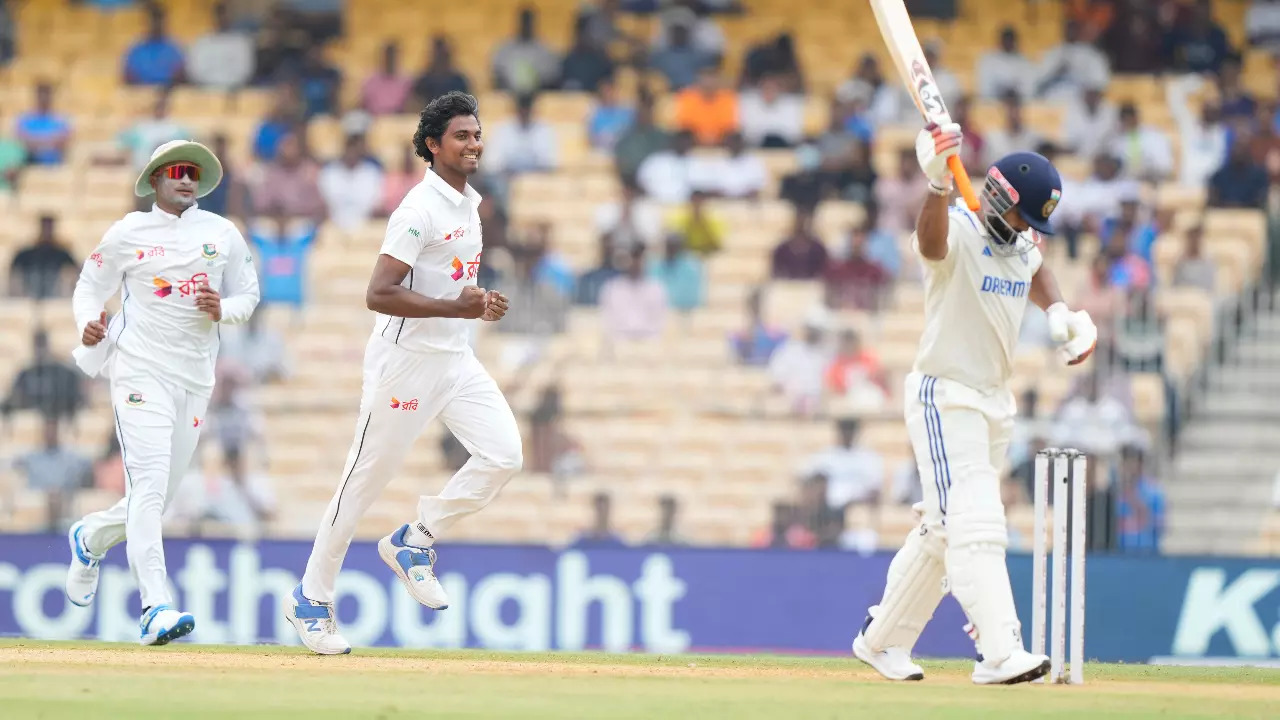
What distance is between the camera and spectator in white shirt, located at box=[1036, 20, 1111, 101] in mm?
18984

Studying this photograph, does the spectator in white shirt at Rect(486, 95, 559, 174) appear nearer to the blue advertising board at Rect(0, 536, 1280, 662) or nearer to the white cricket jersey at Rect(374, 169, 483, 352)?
the blue advertising board at Rect(0, 536, 1280, 662)

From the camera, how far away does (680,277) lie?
56.1 feet

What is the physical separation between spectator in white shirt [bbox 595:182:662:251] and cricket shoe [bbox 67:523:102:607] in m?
7.51

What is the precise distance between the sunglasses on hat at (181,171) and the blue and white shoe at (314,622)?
2043 mm

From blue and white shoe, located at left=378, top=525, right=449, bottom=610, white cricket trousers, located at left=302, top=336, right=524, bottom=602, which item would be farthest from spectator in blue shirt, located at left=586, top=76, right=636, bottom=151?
blue and white shoe, located at left=378, top=525, right=449, bottom=610

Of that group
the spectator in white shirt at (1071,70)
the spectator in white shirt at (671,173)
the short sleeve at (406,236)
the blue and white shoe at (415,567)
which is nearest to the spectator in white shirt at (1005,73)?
the spectator in white shirt at (1071,70)

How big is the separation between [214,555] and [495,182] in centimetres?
506

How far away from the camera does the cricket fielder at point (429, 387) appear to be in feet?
30.0

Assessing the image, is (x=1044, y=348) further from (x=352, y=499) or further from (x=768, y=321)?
(x=352, y=499)

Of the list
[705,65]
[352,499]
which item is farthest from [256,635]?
[705,65]

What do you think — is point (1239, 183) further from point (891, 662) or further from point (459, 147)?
point (459, 147)

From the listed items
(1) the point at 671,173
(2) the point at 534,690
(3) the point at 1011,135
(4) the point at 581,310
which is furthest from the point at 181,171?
(3) the point at 1011,135


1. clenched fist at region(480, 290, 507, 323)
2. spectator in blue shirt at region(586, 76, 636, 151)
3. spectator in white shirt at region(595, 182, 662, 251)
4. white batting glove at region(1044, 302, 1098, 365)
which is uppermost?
spectator in blue shirt at region(586, 76, 636, 151)

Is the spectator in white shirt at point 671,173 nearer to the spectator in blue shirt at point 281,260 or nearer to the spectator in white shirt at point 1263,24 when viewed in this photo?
the spectator in blue shirt at point 281,260
